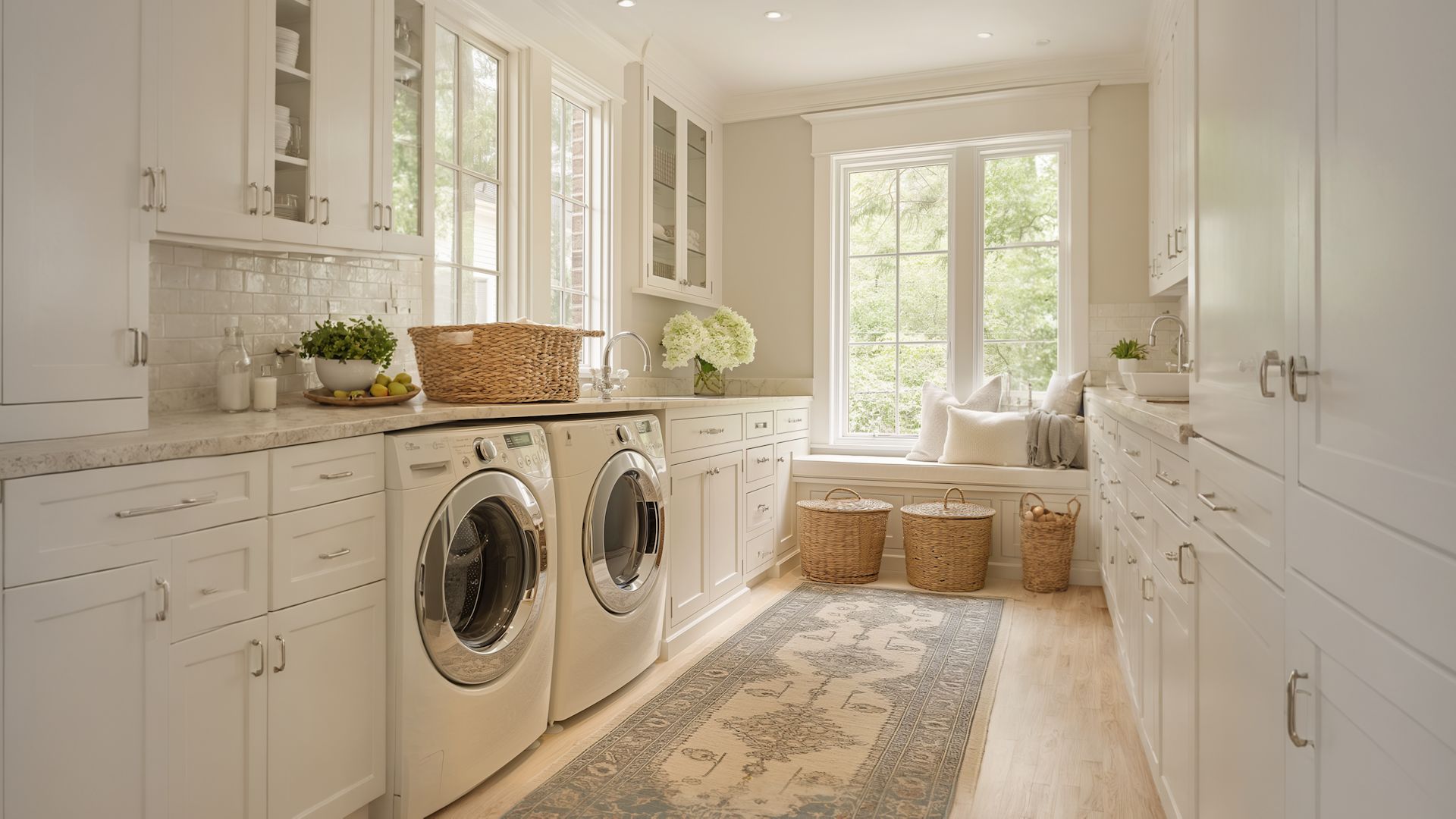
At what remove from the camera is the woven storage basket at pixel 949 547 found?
4.28 meters

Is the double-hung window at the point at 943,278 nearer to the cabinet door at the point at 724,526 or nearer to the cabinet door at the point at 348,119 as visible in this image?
the cabinet door at the point at 724,526

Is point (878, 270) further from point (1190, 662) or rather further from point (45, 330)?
point (45, 330)

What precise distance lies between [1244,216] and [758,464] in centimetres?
312

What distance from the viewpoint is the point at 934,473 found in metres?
4.71

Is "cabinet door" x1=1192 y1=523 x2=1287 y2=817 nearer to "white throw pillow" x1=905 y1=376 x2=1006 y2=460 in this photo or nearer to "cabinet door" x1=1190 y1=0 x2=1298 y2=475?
"cabinet door" x1=1190 y1=0 x2=1298 y2=475

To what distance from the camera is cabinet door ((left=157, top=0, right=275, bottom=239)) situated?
200 centimetres

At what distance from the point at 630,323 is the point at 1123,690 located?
9.12 feet

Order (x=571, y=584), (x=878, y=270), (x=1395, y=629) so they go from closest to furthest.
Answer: (x=1395, y=629), (x=571, y=584), (x=878, y=270)

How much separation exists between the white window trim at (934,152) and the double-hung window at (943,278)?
0.02 meters

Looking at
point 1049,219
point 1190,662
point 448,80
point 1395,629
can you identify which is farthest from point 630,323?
Answer: point 1395,629

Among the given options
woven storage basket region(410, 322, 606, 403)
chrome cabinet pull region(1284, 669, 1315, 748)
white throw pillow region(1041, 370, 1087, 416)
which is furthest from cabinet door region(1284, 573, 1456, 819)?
white throw pillow region(1041, 370, 1087, 416)

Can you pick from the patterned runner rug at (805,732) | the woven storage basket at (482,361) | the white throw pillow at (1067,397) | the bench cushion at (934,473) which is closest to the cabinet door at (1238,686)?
the patterned runner rug at (805,732)

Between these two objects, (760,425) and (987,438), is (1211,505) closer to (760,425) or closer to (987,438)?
(760,425)

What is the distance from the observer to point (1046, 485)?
4527 millimetres
